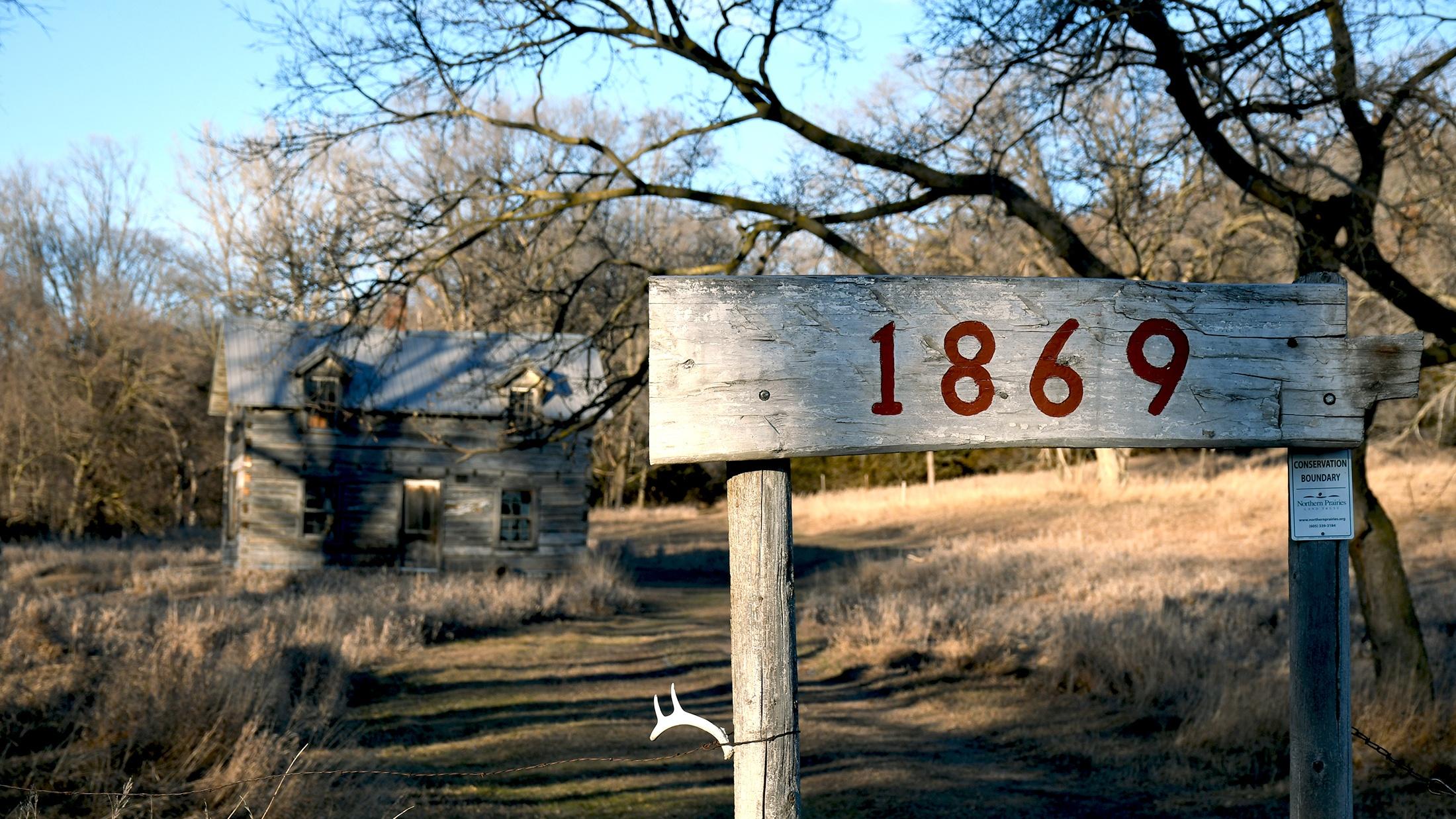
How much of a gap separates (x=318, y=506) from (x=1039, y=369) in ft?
73.2

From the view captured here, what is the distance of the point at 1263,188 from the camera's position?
26.5 feet

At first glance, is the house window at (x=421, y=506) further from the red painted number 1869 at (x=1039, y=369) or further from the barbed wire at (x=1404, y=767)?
the red painted number 1869 at (x=1039, y=369)

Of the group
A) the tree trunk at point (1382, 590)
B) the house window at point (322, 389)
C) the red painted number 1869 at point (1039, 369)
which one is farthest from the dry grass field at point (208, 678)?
the tree trunk at point (1382, 590)

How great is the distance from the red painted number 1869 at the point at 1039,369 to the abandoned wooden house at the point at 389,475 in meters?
19.8

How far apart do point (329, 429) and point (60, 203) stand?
24.4 meters

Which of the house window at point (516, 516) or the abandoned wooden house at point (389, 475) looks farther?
the house window at point (516, 516)

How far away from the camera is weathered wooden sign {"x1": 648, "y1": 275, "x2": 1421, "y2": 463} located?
9.27ft

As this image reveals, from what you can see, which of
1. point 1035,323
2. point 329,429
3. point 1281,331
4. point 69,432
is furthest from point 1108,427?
point 69,432

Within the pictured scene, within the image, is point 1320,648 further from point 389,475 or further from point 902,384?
point 389,475

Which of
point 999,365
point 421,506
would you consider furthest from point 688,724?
point 421,506

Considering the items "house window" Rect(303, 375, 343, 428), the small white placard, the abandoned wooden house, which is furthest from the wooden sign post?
"house window" Rect(303, 375, 343, 428)

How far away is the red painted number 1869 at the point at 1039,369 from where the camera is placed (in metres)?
2.87

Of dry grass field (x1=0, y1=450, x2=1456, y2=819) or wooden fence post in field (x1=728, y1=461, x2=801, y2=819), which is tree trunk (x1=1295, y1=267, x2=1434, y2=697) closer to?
dry grass field (x1=0, y1=450, x2=1456, y2=819)

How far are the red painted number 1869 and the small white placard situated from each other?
0.51 m
